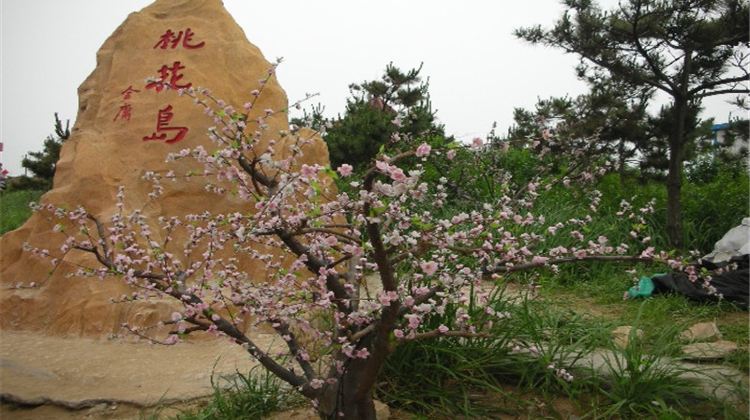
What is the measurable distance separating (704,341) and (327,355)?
225 cm

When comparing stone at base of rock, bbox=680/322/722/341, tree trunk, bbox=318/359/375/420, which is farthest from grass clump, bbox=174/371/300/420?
stone at base of rock, bbox=680/322/722/341

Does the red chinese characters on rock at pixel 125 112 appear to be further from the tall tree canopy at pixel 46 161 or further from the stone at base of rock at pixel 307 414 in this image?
the tall tree canopy at pixel 46 161

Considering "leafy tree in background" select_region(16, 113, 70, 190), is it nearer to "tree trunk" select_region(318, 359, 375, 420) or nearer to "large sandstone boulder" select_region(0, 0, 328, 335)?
"large sandstone boulder" select_region(0, 0, 328, 335)

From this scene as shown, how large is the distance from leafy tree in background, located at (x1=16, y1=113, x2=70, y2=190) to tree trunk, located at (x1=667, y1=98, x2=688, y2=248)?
12.2 meters

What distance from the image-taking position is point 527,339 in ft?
9.79

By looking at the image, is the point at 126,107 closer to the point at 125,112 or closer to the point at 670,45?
the point at 125,112

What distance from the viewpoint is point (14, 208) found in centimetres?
1202

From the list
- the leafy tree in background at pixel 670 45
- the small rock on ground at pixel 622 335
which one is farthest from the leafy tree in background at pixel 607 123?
the small rock on ground at pixel 622 335

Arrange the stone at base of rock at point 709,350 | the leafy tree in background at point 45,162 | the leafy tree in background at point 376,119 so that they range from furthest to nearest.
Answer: the leafy tree in background at point 45,162, the leafy tree in background at point 376,119, the stone at base of rock at point 709,350

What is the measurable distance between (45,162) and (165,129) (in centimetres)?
1133

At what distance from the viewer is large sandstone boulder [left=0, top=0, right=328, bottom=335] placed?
4586mm

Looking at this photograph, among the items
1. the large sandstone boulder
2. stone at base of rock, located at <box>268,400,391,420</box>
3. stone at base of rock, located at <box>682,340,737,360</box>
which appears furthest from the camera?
the large sandstone boulder

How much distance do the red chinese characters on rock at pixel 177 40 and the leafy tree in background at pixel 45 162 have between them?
8491 millimetres

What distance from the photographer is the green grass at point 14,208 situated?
9.58m
